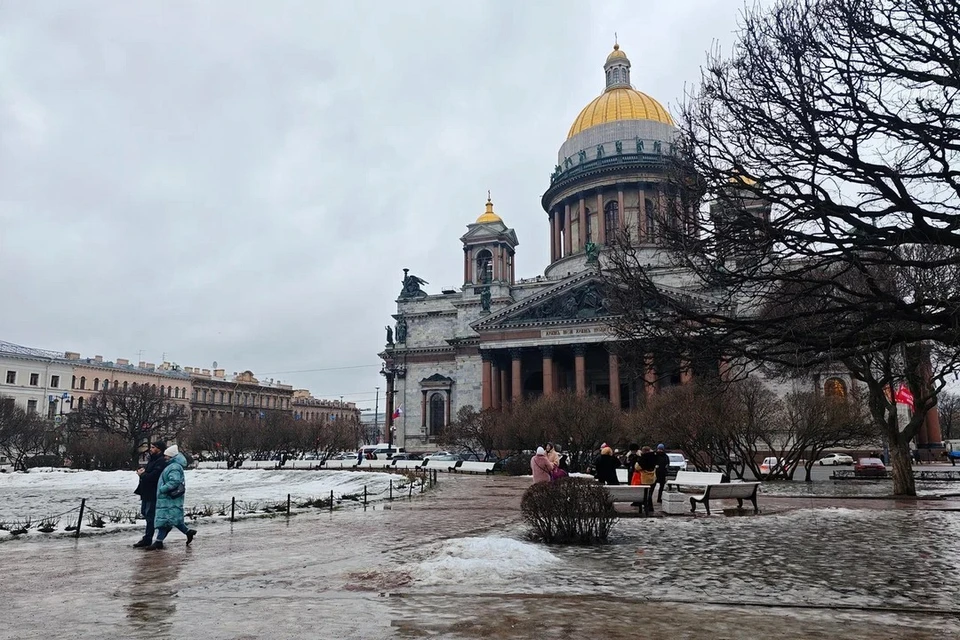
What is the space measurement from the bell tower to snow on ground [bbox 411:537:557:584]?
199ft

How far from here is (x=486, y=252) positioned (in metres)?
73.3

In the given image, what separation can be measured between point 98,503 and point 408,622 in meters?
20.9

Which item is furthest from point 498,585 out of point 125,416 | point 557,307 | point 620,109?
point 620,109

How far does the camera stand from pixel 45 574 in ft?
31.6

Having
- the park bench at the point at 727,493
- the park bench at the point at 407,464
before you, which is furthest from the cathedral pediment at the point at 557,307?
the park bench at the point at 727,493

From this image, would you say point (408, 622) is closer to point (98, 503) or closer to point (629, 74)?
point (98, 503)

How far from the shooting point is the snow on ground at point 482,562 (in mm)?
8859

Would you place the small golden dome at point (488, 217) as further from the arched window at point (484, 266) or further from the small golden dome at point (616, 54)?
the small golden dome at point (616, 54)

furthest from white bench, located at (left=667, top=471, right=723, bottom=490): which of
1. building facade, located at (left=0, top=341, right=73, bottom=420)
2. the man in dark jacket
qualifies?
building facade, located at (left=0, top=341, right=73, bottom=420)

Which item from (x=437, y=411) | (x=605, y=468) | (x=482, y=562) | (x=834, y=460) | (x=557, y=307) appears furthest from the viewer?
(x=437, y=411)

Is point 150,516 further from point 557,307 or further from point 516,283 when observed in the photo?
point 516,283

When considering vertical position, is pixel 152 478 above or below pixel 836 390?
below

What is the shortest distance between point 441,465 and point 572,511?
3423 cm

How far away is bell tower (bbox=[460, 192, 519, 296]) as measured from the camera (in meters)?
72.1
